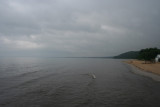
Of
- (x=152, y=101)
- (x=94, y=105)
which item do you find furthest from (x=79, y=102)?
(x=152, y=101)

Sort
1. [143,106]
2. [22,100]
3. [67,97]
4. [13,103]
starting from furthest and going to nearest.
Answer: [67,97] < [22,100] < [13,103] < [143,106]

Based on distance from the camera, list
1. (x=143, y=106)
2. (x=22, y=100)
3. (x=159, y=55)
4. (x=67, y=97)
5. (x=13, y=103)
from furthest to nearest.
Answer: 1. (x=159, y=55)
2. (x=67, y=97)
3. (x=22, y=100)
4. (x=13, y=103)
5. (x=143, y=106)

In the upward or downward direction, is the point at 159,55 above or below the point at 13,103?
above

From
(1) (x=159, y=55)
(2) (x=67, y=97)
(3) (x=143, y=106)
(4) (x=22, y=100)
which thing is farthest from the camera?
(1) (x=159, y=55)

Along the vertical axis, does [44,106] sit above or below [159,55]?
below

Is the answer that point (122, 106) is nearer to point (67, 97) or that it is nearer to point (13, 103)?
point (67, 97)

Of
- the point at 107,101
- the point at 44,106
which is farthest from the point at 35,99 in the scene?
the point at 107,101

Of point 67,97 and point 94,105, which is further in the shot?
point 67,97

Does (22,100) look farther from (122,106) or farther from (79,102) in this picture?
(122,106)

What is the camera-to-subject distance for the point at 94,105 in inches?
502

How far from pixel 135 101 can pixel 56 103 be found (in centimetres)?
784

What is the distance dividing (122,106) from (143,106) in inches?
73.1

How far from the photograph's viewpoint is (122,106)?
12.5 m

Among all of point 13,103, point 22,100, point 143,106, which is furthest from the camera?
point 22,100
